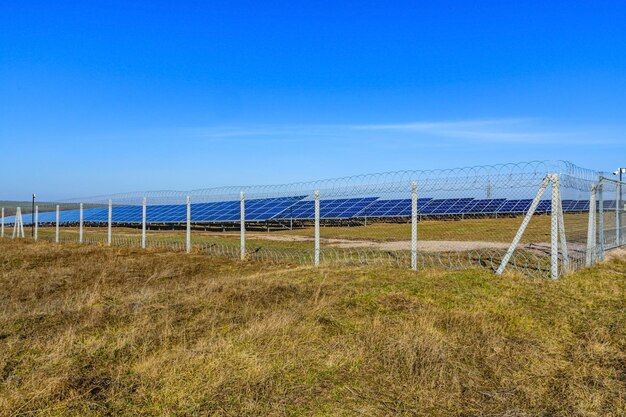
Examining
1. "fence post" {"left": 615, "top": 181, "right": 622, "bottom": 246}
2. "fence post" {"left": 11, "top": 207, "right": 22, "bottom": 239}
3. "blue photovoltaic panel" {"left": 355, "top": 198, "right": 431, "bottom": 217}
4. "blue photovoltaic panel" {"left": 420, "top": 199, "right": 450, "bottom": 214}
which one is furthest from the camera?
"blue photovoltaic panel" {"left": 420, "top": 199, "right": 450, "bottom": 214}

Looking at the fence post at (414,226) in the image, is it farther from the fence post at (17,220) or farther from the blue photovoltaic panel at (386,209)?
the fence post at (17,220)

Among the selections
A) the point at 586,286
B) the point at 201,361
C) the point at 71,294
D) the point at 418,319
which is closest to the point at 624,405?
the point at 418,319

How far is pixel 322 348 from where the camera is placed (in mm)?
4625

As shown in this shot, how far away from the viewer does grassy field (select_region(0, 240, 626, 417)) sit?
136 inches

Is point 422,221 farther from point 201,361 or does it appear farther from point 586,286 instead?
point 201,361

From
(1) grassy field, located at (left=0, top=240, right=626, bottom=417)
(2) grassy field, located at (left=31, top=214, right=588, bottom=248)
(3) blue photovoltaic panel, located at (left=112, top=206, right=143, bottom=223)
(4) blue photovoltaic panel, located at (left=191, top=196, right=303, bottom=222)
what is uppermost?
(4) blue photovoltaic panel, located at (left=191, top=196, right=303, bottom=222)

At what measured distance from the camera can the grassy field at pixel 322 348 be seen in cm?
344

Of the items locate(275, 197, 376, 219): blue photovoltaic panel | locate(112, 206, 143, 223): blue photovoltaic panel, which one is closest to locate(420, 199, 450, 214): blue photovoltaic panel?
locate(275, 197, 376, 219): blue photovoltaic panel

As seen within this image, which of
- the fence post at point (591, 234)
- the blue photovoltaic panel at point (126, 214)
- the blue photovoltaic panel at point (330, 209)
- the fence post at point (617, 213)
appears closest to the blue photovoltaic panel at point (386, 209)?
the blue photovoltaic panel at point (330, 209)

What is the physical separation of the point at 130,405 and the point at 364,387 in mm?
1731

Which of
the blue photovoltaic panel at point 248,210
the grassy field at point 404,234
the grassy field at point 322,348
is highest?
the blue photovoltaic panel at point 248,210

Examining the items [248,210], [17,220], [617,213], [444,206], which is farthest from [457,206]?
[17,220]

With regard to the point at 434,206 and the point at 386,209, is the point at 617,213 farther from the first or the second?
the point at 434,206

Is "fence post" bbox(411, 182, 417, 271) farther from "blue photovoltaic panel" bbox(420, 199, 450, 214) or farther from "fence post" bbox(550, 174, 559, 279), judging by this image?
"blue photovoltaic panel" bbox(420, 199, 450, 214)
